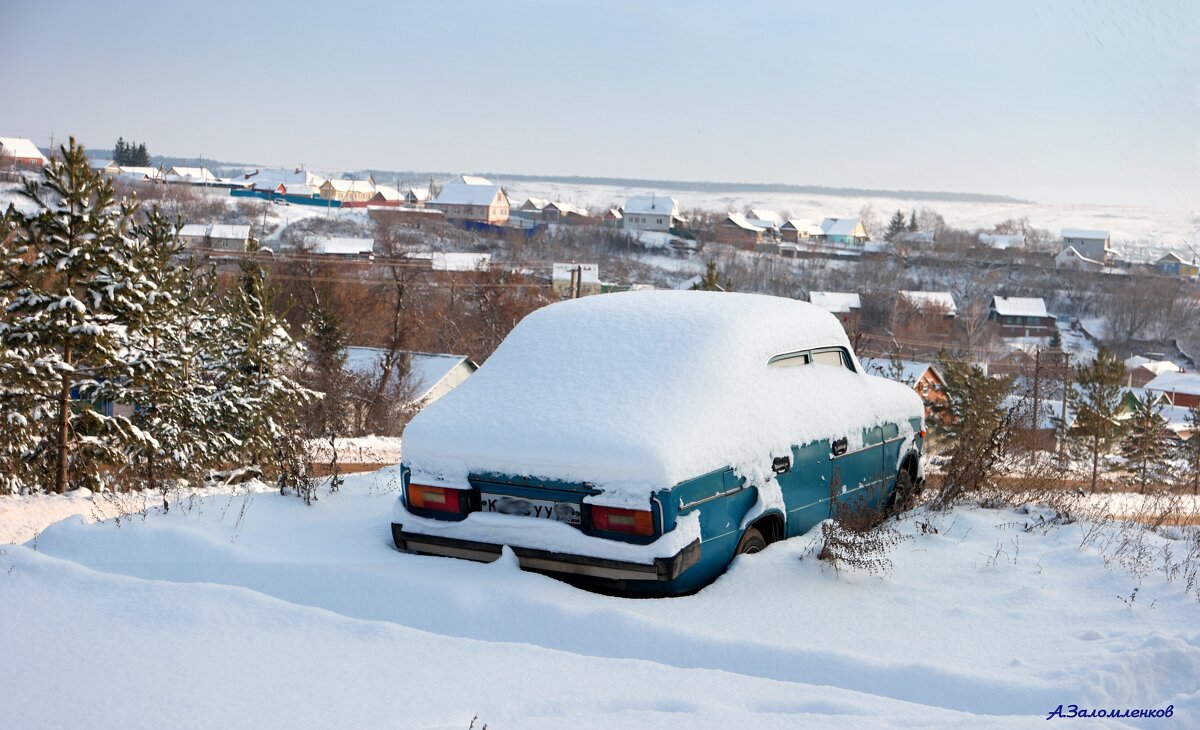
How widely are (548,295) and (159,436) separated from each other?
39.3 metres

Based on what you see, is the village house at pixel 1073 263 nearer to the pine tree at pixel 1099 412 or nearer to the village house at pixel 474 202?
the village house at pixel 474 202

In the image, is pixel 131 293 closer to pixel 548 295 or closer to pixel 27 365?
pixel 27 365

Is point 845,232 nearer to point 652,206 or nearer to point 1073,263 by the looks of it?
point 652,206

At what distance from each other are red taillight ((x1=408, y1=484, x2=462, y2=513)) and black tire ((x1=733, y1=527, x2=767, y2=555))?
1.63 metres

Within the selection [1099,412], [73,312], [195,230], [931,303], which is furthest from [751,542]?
[195,230]

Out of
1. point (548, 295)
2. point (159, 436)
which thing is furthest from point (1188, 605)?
point (548, 295)

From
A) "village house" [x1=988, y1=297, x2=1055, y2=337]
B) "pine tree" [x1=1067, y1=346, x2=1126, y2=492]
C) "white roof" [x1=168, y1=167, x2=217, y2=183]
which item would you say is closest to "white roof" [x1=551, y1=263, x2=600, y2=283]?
"pine tree" [x1=1067, y1=346, x2=1126, y2=492]

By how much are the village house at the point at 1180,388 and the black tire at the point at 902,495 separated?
67013 millimetres

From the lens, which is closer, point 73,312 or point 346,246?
point 73,312

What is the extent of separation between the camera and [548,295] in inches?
2267

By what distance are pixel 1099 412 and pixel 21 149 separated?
145m

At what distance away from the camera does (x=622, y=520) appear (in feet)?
16.1

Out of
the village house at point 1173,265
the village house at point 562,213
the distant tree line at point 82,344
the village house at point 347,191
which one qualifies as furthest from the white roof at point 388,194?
the distant tree line at point 82,344

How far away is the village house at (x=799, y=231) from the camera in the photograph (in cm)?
14635
